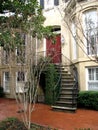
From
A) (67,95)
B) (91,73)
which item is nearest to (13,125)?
(67,95)

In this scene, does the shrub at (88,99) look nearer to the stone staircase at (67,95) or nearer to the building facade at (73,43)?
the stone staircase at (67,95)

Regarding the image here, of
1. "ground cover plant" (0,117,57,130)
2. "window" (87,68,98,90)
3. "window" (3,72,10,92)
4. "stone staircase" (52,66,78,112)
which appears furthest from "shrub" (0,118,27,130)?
"window" (3,72,10,92)

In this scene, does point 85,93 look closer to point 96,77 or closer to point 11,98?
point 96,77

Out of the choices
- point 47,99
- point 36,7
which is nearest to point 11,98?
point 47,99

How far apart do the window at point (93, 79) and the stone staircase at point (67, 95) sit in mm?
914

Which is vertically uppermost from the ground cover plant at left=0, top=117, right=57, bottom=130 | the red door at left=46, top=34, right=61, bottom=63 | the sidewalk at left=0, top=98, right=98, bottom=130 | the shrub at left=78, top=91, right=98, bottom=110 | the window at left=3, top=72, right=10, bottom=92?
the red door at left=46, top=34, right=61, bottom=63

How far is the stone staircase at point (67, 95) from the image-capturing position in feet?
46.5

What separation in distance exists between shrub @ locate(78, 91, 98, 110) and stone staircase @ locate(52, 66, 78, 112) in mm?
399

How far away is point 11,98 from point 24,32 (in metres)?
12.7

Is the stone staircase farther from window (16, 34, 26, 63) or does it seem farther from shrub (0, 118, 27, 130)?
window (16, 34, 26, 63)

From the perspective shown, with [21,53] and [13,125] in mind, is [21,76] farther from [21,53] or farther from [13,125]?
[13,125]

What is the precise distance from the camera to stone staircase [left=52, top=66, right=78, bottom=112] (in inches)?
558

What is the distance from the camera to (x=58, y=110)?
558 inches

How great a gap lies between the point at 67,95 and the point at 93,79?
1.97m
